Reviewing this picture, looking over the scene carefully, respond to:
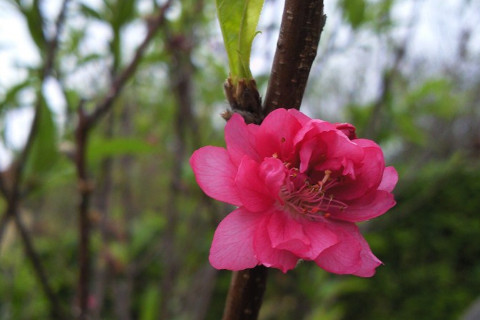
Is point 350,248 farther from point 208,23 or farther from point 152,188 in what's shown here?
point 152,188

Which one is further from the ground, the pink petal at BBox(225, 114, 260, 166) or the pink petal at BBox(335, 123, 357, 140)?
the pink petal at BBox(335, 123, 357, 140)

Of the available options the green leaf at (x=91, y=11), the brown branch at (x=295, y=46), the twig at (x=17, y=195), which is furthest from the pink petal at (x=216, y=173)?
the green leaf at (x=91, y=11)

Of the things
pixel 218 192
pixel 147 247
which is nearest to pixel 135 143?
pixel 218 192

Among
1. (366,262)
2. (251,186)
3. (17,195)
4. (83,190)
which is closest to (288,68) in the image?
(251,186)

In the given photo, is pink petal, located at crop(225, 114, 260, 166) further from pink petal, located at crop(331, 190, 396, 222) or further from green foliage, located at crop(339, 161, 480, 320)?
green foliage, located at crop(339, 161, 480, 320)

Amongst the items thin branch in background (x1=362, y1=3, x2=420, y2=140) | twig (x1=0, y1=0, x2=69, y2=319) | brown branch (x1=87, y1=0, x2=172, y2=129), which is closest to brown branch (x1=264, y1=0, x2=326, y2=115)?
brown branch (x1=87, y1=0, x2=172, y2=129)

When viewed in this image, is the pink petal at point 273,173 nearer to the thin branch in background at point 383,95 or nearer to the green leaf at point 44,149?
the green leaf at point 44,149

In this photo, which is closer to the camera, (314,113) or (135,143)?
(135,143)
